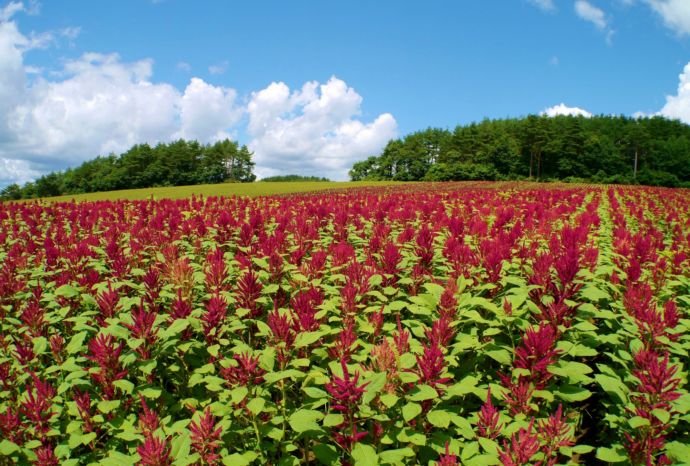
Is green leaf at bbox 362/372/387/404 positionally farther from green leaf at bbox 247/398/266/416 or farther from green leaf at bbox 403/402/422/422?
green leaf at bbox 247/398/266/416

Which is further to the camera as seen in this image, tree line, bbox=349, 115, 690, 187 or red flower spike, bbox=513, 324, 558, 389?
tree line, bbox=349, 115, 690, 187

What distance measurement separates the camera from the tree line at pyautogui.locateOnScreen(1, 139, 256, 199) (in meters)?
95.7

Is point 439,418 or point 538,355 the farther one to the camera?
point 538,355

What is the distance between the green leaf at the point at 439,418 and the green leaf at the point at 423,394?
0.60 ft

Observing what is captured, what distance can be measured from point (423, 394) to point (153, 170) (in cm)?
10629

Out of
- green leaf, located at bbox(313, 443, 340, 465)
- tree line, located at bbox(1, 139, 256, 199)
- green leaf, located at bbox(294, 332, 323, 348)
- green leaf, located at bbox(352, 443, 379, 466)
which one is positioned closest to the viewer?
green leaf, located at bbox(352, 443, 379, 466)

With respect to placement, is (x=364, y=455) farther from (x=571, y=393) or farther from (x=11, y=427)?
(x=11, y=427)

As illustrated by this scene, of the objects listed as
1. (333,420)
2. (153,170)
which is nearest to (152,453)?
(333,420)

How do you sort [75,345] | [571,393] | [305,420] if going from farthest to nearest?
[75,345] < [571,393] < [305,420]

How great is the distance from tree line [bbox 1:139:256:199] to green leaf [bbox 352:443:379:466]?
10443cm

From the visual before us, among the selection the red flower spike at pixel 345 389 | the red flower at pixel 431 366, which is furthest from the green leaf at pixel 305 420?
the red flower at pixel 431 366

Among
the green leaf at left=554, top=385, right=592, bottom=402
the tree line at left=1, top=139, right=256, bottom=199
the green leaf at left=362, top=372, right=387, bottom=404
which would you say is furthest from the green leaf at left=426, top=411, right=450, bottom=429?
the tree line at left=1, top=139, right=256, bottom=199

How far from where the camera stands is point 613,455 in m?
2.36

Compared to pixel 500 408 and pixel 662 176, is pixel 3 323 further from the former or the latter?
pixel 662 176
